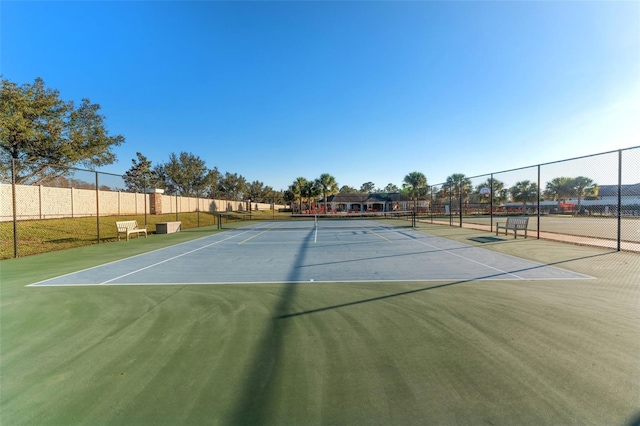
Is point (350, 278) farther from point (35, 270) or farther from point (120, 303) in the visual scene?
point (35, 270)

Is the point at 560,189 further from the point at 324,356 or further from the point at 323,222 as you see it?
→ the point at 324,356

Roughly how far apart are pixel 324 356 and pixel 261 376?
→ 701 mm

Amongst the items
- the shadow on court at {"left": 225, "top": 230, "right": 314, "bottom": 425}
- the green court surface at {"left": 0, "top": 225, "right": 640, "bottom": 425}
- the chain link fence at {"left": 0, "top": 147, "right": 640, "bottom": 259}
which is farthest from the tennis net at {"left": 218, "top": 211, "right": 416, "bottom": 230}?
the shadow on court at {"left": 225, "top": 230, "right": 314, "bottom": 425}

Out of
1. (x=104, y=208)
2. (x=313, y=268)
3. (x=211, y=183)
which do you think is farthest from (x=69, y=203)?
(x=211, y=183)

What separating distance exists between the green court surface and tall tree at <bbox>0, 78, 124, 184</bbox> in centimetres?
1608

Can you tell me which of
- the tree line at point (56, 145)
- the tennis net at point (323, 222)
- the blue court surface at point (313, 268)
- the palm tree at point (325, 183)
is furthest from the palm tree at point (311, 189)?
the blue court surface at point (313, 268)

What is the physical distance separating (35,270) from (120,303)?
5102 millimetres

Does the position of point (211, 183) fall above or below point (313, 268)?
above

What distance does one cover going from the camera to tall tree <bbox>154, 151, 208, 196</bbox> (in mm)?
41341

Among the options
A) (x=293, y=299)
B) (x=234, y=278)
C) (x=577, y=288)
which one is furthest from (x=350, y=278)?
(x=577, y=288)

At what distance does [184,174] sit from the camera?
136 ft

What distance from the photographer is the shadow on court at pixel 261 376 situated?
7.02 ft

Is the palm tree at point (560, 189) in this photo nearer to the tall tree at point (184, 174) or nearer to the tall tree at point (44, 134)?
the tall tree at point (44, 134)

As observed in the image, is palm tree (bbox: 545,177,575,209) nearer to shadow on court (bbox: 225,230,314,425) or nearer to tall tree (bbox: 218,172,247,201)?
shadow on court (bbox: 225,230,314,425)
